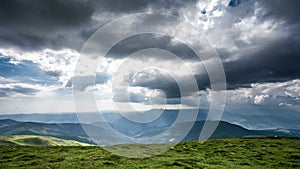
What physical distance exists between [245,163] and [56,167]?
25.2 m

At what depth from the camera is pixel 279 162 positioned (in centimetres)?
2730

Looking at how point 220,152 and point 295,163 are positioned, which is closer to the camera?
point 295,163

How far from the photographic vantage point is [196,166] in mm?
24875

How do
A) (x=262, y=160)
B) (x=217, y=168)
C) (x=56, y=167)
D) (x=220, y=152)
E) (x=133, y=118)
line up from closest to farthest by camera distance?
(x=217, y=168), (x=56, y=167), (x=262, y=160), (x=220, y=152), (x=133, y=118)

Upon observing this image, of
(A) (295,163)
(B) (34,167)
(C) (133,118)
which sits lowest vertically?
(B) (34,167)

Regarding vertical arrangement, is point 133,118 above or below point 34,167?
above

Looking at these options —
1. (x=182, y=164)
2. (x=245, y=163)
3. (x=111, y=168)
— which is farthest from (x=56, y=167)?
(x=245, y=163)

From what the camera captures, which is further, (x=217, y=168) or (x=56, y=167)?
(x=56, y=167)

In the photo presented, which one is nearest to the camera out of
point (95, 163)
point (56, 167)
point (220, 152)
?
point (56, 167)

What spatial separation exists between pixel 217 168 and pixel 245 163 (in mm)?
6275

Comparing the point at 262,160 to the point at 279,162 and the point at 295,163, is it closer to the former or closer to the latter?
the point at 279,162

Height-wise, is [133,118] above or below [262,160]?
above

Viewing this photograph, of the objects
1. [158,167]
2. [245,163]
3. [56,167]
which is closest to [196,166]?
[158,167]

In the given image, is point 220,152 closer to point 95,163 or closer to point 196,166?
point 196,166
